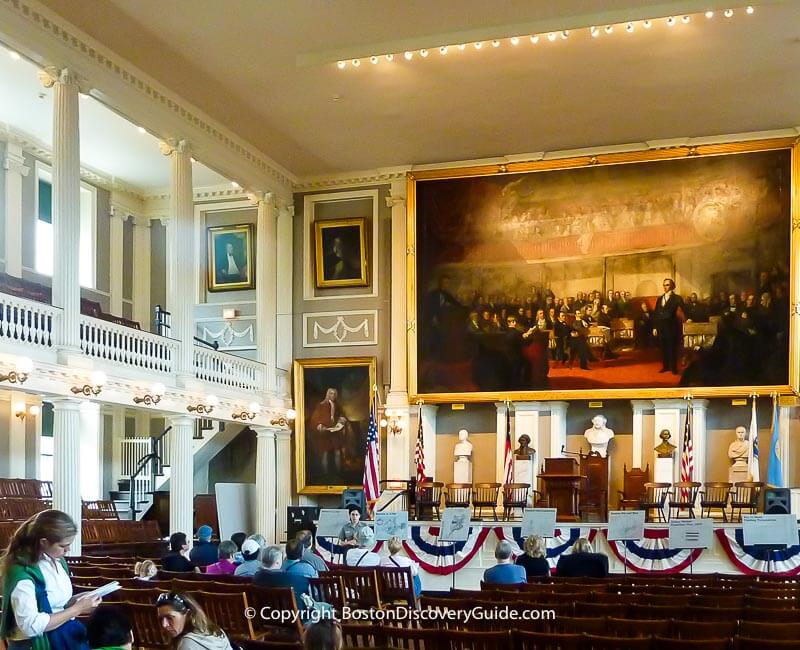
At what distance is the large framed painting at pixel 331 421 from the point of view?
73.0 ft

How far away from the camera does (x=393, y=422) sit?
2194 centimetres

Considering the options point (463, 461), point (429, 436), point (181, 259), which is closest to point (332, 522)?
point (181, 259)

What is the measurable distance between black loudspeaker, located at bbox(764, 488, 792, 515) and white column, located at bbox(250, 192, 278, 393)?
10676 millimetres

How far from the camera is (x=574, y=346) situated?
69.5ft

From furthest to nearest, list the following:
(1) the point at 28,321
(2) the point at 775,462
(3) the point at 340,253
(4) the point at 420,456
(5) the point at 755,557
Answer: (3) the point at 340,253 < (4) the point at 420,456 < (2) the point at 775,462 < (5) the point at 755,557 < (1) the point at 28,321

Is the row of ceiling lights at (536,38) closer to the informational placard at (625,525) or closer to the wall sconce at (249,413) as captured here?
the wall sconce at (249,413)

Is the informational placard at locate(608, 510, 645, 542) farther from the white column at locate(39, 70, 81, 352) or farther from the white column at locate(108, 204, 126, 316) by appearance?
the white column at locate(108, 204, 126, 316)

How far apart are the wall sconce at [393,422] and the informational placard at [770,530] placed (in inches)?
392

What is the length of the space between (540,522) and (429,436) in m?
8.02

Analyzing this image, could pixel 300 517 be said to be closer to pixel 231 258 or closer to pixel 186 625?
pixel 231 258

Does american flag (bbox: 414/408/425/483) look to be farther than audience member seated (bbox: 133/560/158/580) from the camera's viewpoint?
Yes

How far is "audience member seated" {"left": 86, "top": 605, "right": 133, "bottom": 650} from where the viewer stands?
4441 mm

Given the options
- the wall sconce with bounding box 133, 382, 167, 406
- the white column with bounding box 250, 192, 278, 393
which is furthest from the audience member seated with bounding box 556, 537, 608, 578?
the white column with bounding box 250, 192, 278, 393

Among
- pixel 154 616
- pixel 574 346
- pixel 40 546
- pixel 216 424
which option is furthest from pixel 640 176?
pixel 40 546
